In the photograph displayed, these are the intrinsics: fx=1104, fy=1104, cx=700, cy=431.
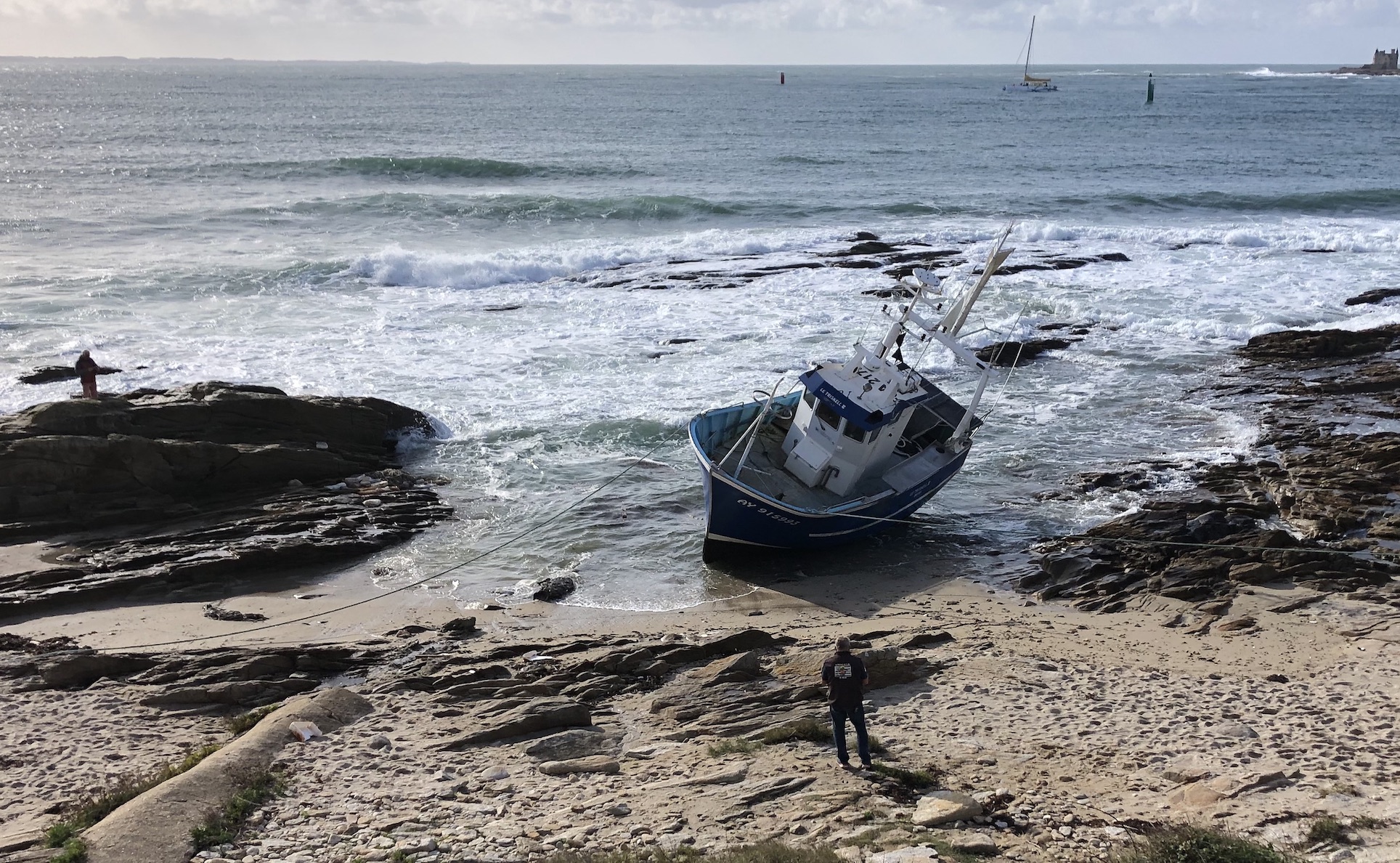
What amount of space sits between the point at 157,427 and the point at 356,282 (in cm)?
1682

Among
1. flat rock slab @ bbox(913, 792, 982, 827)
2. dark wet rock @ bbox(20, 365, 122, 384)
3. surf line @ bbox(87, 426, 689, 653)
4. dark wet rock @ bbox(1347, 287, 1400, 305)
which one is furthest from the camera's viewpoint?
dark wet rock @ bbox(1347, 287, 1400, 305)

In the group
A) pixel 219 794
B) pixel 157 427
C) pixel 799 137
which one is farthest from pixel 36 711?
pixel 799 137

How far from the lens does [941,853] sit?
814 centimetres

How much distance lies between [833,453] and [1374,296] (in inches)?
833

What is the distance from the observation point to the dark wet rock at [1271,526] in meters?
15.2

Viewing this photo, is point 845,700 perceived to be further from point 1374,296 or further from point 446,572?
point 1374,296

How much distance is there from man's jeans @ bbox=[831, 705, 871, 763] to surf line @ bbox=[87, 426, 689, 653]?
7.87 m

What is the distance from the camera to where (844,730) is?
1009cm

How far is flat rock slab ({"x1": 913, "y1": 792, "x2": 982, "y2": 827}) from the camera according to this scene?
28.9 ft

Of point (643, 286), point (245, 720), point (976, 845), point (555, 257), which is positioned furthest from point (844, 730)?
point (555, 257)

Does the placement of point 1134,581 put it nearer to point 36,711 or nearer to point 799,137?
point 36,711

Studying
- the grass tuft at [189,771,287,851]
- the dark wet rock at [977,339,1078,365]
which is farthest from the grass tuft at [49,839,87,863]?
Answer: the dark wet rock at [977,339,1078,365]

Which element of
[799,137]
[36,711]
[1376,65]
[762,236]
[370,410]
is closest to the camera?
[36,711]

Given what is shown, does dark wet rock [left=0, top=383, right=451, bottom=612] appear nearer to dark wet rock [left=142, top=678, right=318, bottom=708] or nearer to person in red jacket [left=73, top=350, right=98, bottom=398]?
person in red jacket [left=73, top=350, right=98, bottom=398]
